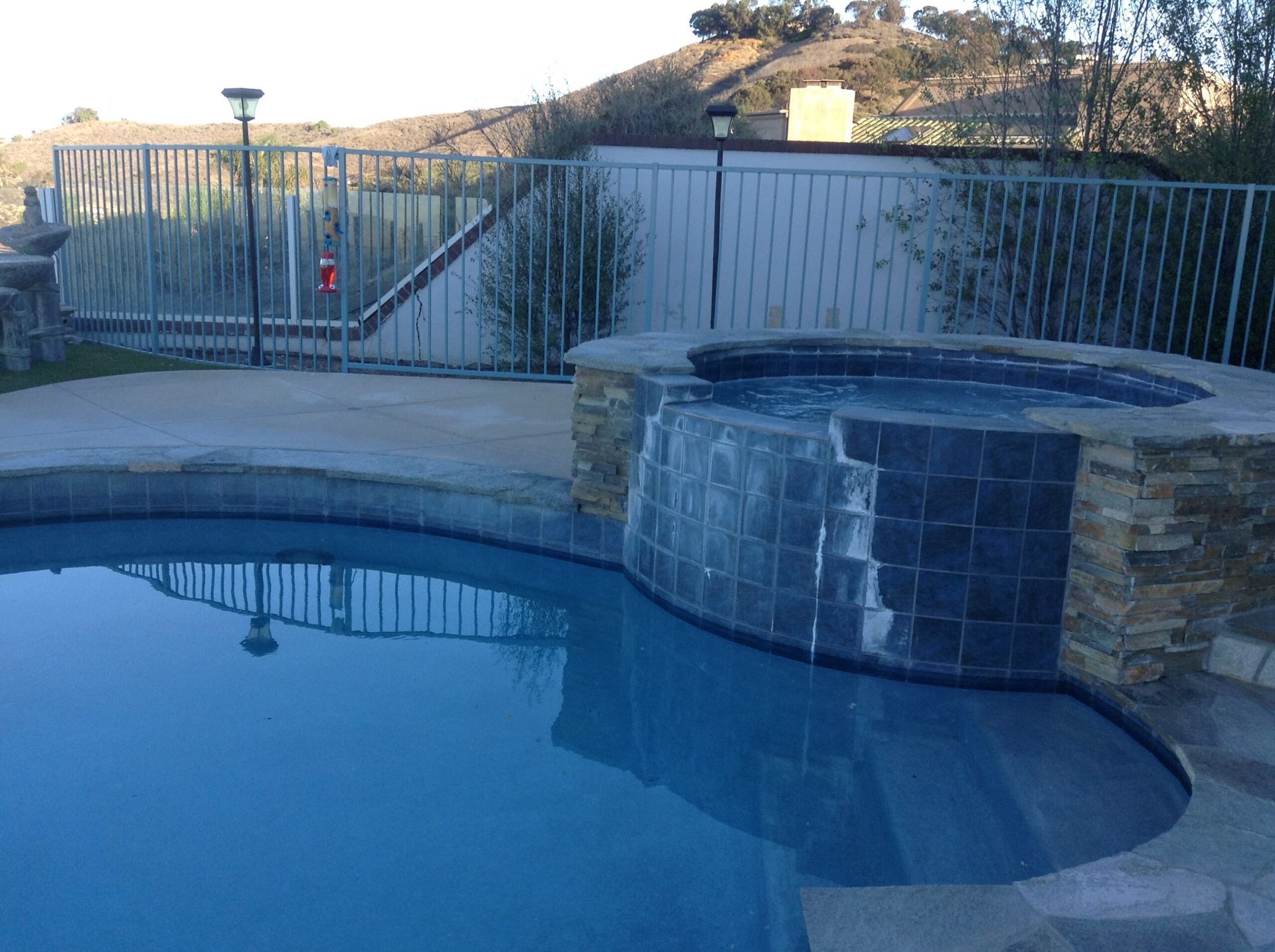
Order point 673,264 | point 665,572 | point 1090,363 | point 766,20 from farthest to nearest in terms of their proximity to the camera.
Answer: point 766,20, point 673,264, point 1090,363, point 665,572

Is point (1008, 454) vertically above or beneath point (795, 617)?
above

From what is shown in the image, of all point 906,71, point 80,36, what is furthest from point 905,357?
point 80,36

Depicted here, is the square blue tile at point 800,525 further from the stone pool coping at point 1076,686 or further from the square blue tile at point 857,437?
the stone pool coping at point 1076,686

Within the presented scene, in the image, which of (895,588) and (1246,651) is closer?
(1246,651)

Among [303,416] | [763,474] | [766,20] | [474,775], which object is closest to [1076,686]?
[763,474]

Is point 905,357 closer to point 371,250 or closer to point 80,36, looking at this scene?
point 371,250

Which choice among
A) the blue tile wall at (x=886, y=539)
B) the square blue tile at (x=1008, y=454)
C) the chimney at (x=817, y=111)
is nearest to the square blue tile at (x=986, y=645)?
the blue tile wall at (x=886, y=539)

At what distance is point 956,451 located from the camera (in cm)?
379

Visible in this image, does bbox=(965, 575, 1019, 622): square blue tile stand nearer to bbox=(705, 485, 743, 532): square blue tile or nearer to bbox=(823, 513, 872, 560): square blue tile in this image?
bbox=(823, 513, 872, 560): square blue tile

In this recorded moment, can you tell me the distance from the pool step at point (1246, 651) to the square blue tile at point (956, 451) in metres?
0.97

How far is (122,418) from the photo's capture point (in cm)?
644

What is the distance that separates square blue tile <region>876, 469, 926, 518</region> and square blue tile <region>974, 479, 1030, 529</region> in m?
0.19

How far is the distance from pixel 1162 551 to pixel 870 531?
2.95ft

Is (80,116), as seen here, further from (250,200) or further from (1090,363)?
(1090,363)
